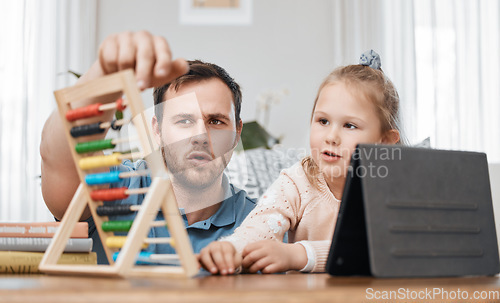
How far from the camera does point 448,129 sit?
2.86 metres

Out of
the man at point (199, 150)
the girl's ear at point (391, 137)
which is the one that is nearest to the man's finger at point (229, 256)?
the man at point (199, 150)

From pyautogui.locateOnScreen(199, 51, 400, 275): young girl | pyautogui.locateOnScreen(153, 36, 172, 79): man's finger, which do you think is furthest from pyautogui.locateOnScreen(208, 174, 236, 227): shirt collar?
pyautogui.locateOnScreen(153, 36, 172, 79): man's finger

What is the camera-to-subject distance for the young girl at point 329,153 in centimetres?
114

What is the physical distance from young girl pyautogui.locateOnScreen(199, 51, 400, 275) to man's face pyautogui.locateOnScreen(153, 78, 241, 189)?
0.24 m

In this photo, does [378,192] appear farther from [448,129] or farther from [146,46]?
[448,129]

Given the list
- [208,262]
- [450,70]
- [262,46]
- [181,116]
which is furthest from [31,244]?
[262,46]

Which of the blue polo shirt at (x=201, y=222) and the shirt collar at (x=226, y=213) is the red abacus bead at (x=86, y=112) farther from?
the shirt collar at (x=226, y=213)

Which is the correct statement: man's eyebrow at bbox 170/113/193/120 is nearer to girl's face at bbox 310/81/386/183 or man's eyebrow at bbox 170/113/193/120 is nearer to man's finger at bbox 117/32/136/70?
girl's face at bbox 310/81/386/183

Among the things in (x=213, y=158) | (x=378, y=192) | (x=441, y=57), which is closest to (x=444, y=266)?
(x=378, y=192)

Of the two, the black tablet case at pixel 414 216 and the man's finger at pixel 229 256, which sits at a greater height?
the black tablet case at pixel 414 216

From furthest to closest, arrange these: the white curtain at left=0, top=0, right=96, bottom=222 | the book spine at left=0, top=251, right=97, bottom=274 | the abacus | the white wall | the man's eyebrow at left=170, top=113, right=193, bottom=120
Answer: the white wall, the white curtain at left=0, top=0, right=96, bottom=222, the man's eyebrow at left=170, top=113, right=193, bottom=120, the book spine at left=0, top=251, right=97, bottom=274, the abacus

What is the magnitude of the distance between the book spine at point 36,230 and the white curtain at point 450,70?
7.15ft

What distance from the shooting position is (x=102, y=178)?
0.65 meters

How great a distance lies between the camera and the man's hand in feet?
2.05
